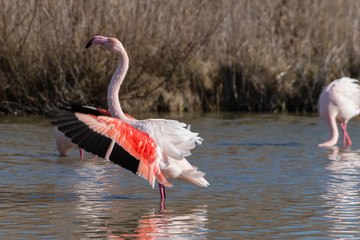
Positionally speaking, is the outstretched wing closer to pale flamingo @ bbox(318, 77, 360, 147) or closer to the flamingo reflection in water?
the flamingo reflection in water

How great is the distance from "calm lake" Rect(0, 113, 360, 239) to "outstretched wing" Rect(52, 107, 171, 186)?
1.40ft

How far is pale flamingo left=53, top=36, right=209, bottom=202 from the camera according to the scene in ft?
21.8

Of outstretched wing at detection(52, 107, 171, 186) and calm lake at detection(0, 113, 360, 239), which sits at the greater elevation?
outstretched wing at detection(52, 107, 171, 186)

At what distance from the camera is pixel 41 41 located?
15641 millimetres

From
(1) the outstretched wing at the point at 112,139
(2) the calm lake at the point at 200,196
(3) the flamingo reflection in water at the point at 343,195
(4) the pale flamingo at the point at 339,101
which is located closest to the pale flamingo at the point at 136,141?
(1) the outstretched wing at the point at 112,139

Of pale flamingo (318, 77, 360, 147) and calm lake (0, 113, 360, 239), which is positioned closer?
calm lake (0, 113, 360, 239)

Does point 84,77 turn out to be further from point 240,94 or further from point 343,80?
point 343,80

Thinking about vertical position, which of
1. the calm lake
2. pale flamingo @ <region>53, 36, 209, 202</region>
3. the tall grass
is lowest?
the calm lake

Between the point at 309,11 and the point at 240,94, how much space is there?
294 cm

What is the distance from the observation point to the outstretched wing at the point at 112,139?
6617mm

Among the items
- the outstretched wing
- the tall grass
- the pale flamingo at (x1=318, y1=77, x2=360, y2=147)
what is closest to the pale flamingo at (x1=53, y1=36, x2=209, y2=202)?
the outstretched wing

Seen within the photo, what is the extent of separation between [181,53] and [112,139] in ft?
34.0

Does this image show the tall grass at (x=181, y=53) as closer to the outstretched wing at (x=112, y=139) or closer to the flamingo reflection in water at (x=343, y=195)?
the flamingo reflection in water at (x=343, y=195)

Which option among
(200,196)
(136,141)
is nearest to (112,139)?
(136,141)
